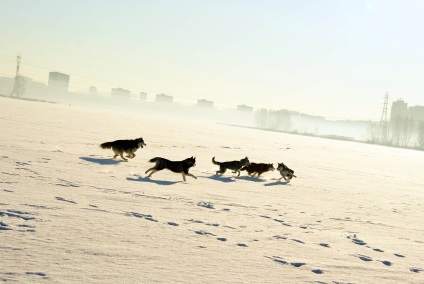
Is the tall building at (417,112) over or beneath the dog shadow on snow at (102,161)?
over

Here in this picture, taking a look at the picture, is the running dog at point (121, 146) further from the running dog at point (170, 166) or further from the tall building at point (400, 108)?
the tall building at point (400, 108)

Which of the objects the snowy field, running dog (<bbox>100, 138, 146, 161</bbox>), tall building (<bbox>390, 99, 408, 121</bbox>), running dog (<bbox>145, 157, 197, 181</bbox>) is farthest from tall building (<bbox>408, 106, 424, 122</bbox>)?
running dog (<bbox>145, 157, 197, 181</bbox>)

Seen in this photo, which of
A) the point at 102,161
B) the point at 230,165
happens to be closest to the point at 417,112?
the point at 230,165

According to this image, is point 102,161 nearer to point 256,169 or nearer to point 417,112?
point 256,169

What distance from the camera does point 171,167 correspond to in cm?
1273

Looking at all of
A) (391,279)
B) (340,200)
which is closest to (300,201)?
(340,200)

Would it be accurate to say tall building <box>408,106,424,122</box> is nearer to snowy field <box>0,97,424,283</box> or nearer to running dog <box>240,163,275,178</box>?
running dog <box>240,163,275,178</box>

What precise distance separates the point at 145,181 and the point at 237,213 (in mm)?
3995

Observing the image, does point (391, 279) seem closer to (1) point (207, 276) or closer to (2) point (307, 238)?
(2) point (307, 238)

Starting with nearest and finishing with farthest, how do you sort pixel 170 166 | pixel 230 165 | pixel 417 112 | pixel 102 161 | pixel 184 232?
1. pixel 184 232
2. pixel 170 166
3. pixel 102 161
4. pixel 230 165
5. pixel 417 112

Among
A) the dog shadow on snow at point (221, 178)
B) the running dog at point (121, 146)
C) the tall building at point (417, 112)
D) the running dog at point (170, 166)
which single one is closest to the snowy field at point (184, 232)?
the running dog at point (170, 166)

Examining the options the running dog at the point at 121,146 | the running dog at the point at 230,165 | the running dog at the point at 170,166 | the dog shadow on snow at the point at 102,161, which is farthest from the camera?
the running dog at the point at 121,146

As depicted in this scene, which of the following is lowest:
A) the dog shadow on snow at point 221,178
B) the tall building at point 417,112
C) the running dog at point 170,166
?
the dog shadow on snow at point 221,178

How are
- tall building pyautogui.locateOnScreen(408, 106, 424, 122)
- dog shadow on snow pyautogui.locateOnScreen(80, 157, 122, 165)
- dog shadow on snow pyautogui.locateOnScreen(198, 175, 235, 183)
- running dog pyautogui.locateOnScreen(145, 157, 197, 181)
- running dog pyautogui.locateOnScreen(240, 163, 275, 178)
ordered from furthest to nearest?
tall building pyautogui.locateOnScreen(408, 106, 424, 122) < running dog pyautogui.locateOnScreen(240, 163, 275, 178) < dog shadow on snow pyautogui.locateOnScreen(80, 157, 122, 165) < dog shadow on snow pyautogui.locateOnScreen(198, 175, 235, 183) < running dog pyautogui.locateOnScreen(145, 157, 197, 181)
